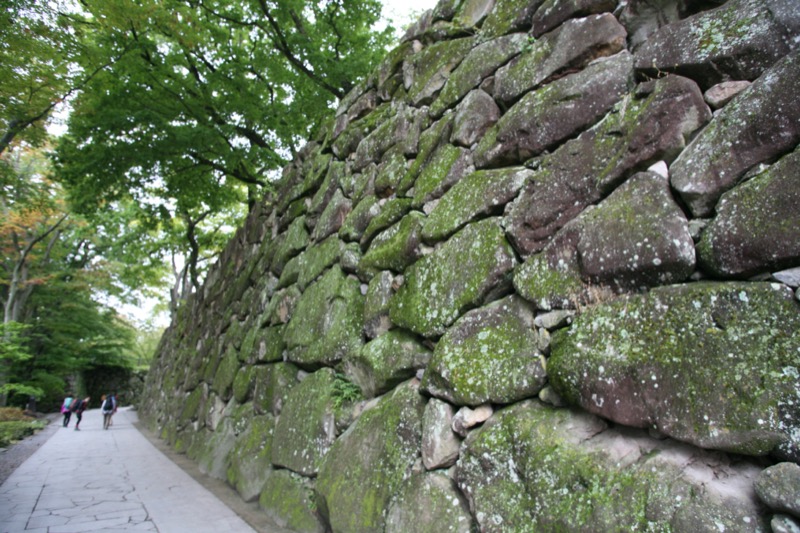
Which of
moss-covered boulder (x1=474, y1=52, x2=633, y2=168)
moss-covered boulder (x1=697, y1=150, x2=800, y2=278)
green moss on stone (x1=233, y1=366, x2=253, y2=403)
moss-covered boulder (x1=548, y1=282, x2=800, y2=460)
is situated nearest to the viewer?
moss-covered boulder (x1=548, y1=282, x2=800, y2=460)

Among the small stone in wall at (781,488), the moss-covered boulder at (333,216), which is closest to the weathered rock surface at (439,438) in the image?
the small stone in wall at (781,488)

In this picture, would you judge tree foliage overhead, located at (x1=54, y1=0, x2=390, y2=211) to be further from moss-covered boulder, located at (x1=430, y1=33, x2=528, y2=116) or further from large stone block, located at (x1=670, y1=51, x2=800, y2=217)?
large stone block, located at (x1=670, y1=51, x2=800, y2=217)

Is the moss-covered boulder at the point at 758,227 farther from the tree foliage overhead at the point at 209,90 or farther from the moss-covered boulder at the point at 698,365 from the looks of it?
the tree foliage overhead at the point at 209,90

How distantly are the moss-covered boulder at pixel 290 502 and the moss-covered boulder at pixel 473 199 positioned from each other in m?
2.20

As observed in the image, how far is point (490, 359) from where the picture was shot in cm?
242

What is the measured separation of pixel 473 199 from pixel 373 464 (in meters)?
1.85

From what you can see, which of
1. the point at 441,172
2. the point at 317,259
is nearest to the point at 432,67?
the point at 441,172

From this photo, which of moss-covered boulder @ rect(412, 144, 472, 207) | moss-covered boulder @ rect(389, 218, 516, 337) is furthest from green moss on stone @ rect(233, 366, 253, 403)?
moss-covered boulder @ rect(412, 144, 472, 207)

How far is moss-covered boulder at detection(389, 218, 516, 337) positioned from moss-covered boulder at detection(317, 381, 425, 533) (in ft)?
1.55

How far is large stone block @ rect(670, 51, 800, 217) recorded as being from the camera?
5.79 feet

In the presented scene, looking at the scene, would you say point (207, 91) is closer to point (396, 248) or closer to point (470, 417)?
point (396, 248)

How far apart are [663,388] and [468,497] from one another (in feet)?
3.63

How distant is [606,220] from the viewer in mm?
2146

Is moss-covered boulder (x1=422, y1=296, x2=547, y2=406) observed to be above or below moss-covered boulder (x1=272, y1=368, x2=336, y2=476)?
above
